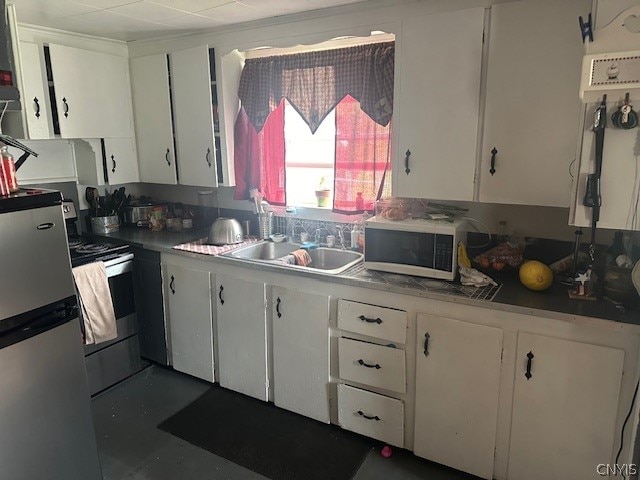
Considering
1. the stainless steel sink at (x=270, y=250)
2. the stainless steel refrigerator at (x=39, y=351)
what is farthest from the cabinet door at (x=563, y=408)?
the stainless steel refrigerator at (x=39, y=351)

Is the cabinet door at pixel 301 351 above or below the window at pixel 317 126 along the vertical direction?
below

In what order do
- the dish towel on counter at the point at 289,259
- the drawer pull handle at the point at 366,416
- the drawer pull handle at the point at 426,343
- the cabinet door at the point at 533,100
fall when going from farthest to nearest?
the dish towel on counter at the point at 289,259 → the drawer pull handle at the point at 366,416 → the drawer pull handle at the point at 426,343 → the cabinet door at the point at 533,100

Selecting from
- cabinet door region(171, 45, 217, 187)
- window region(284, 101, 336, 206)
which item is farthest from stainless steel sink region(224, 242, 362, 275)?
cabinet door region(171, 45, 217, 187)

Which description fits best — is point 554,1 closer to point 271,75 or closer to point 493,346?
point 493,346

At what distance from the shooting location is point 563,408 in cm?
182

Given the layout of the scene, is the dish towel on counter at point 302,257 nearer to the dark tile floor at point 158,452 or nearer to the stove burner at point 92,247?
the dark tile floor at point 158,452

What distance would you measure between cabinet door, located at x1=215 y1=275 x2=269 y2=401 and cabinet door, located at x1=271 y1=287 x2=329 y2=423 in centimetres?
10

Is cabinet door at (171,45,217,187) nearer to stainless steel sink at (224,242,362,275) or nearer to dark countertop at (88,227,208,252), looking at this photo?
dark countertop at (88,227,208,252)

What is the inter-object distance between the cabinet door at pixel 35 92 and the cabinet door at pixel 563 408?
115 inches

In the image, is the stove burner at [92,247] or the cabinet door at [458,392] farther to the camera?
the stove burner at [92,247]

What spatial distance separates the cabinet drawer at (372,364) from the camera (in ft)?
7.08

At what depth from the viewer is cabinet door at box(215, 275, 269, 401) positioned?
8.39 ft

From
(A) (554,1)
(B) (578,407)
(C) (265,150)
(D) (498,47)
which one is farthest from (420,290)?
(C) (265,150)

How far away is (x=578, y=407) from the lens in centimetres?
179
